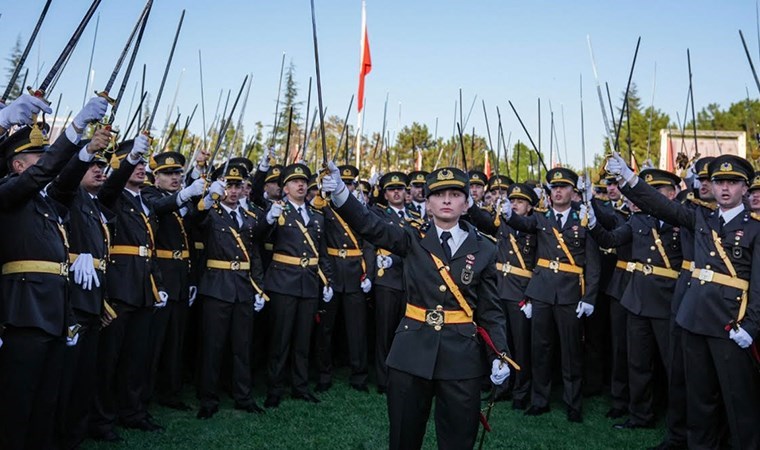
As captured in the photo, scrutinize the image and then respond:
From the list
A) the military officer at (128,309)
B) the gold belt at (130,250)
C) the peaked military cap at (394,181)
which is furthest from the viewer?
the peaked military cap at (394,181)

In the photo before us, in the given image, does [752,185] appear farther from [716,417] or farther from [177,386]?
[177,386]

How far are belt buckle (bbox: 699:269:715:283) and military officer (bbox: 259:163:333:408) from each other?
4.32 m

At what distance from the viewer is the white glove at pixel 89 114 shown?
3979mm

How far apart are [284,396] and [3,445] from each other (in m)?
4.02

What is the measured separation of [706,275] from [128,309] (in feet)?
17.5

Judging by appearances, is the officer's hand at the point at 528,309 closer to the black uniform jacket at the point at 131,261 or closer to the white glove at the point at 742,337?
the white glove at the point at 742,337

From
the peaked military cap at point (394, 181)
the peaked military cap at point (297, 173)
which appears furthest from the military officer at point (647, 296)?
the peaked military cap at point (297, 173)

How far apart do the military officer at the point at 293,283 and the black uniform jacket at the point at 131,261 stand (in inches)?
61.3

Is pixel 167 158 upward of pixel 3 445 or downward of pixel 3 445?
upward

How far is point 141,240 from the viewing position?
6523mm

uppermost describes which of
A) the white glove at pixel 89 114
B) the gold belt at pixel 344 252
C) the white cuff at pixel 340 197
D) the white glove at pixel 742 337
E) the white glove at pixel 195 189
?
the white glove at pixel 89 114

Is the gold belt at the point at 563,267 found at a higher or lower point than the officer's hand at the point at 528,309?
higher

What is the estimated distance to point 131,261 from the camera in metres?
6.39

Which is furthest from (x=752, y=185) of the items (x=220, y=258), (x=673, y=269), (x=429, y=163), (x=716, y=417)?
(x=429, y=163)
